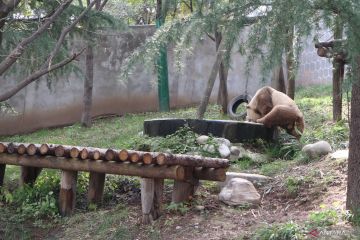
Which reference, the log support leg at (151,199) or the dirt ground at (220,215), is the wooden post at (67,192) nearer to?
the dirt ground at (220,215)

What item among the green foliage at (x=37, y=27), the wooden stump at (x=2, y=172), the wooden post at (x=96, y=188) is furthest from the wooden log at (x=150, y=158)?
the wooden stump at (x=2, y=172)

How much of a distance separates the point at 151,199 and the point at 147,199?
39 millimetres

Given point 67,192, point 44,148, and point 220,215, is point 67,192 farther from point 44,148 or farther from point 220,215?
point 220,215

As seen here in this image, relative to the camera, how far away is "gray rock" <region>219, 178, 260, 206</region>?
5426 mm

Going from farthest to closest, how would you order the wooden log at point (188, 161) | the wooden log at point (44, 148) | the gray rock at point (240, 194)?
the wooden log at point (44, 148)
the gray rock at point (240, 194)
the wooden log at point (188, 161)

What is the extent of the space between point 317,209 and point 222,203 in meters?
0.99

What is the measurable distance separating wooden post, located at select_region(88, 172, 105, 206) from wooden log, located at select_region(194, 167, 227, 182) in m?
1.07

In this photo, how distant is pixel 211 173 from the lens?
17.3 ft

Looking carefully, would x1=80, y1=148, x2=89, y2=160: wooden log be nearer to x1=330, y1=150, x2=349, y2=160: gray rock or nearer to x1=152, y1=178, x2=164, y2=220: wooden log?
x1=152, y1=178, x2=164, y2=220: wooden log

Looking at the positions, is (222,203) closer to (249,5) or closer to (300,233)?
(300,233)

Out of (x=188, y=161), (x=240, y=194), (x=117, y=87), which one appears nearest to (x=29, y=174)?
(x=188, y=161)

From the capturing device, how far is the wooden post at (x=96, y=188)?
19.0 ft

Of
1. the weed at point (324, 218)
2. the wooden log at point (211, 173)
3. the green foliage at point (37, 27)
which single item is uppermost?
the green foliage at point (37, 27)

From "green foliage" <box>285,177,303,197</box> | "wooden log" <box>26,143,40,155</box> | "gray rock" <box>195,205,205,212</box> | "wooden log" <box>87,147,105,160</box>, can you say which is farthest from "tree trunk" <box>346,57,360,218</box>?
"wooden log" <box>26,143,40,155</box>
